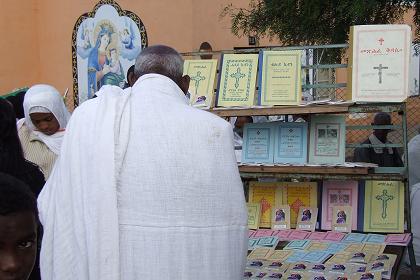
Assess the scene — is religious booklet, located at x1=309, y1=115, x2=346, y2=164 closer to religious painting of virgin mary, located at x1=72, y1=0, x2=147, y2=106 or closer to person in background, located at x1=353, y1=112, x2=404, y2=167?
person in background, located at x1=353, y1=112, x2=404, y2=167

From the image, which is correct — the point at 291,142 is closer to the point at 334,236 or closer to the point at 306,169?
the point at 306,169

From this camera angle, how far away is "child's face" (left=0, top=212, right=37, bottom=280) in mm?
1519

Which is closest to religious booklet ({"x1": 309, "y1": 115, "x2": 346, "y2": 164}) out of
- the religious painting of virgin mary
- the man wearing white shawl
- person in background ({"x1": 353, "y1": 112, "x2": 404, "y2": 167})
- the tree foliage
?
the tree foliage

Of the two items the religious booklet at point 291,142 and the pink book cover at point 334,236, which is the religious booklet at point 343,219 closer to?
the pink book cover at point 334,236

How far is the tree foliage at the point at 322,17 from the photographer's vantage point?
588 centimetres

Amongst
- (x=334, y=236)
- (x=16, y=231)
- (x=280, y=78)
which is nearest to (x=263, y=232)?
(x=334, y=236)

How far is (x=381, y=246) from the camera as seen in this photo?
4078mm

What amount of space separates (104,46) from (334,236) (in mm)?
8502

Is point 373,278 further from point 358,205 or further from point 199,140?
point 199,140

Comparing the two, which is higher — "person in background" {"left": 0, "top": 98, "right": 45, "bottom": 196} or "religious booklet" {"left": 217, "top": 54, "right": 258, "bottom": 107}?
"religious booklet" {"left": 217, "top": 54, "right": 258, "bottom": 107}

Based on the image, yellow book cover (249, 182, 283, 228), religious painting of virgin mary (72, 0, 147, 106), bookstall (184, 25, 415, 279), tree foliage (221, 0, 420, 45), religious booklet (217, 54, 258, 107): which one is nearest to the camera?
bookstall (184, 25, 415, 279)

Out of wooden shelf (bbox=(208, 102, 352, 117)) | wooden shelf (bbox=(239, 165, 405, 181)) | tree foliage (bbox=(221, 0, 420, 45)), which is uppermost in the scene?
tree foliage (bbox=(221, 0, 420, 45))

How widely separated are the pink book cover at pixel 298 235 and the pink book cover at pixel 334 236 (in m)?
0.13

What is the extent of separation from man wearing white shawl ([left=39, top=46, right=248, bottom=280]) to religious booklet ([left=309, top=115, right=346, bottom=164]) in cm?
216
